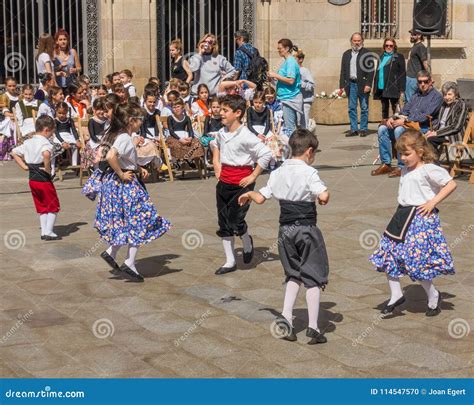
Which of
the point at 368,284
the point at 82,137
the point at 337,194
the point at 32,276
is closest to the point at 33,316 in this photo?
the point at 32,276

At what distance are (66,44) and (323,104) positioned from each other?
5.46m

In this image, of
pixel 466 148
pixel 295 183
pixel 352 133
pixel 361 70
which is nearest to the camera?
pixel 295 183

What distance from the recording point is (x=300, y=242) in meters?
7.96

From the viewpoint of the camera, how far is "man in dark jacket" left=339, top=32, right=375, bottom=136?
1978 cm

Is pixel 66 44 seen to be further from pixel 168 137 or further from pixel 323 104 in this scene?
pixel 323 104

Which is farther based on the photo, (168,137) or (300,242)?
(168,137)

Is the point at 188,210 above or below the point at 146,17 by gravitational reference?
below

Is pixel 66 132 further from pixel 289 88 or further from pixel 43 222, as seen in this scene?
pixel 43 222

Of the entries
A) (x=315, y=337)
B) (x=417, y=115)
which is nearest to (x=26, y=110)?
(x=417, y=115)

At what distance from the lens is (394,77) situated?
18922 millimetres

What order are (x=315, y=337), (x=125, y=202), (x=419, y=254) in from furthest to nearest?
(x=125, y=202) < (x=419, y=254) < (x=315, y=337)

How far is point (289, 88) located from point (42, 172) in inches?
215

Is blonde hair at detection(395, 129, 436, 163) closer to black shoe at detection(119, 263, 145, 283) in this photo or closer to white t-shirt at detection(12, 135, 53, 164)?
black shoe at detection(119, 263, 145, 283)

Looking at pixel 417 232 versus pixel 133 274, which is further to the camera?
pixel 133 274
